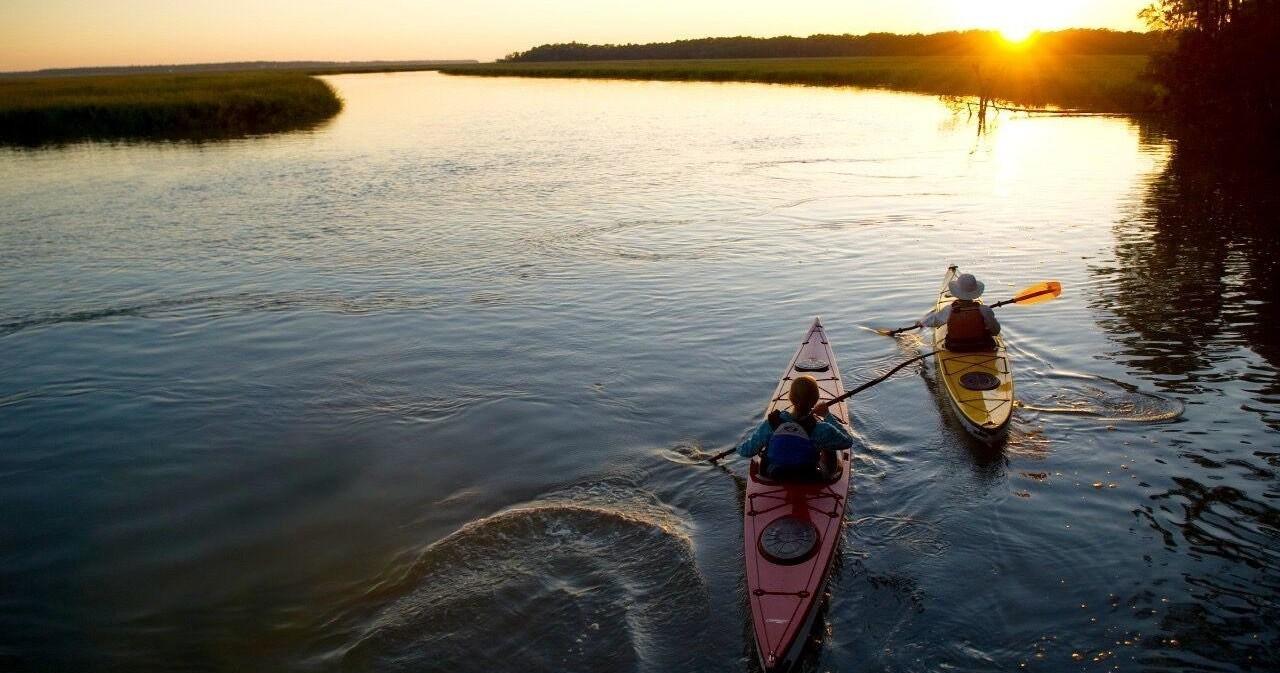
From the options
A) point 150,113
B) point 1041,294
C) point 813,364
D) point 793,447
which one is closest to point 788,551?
point 793,447

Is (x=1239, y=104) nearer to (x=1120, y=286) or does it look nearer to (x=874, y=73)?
(x=1120, y=286)

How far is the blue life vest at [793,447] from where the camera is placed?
730cm

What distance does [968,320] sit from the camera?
1055cm

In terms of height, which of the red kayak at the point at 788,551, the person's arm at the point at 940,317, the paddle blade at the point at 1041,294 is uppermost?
the paddle blade at the point at 1041,294

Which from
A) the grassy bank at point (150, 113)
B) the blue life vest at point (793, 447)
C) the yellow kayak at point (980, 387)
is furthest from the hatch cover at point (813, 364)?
the grassy bank at point (150, 113)

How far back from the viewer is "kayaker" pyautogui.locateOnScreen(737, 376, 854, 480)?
730 cm

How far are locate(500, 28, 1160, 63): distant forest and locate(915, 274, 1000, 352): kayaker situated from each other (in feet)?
255

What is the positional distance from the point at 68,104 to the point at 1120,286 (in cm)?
4699

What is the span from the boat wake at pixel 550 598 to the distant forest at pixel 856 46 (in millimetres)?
83143

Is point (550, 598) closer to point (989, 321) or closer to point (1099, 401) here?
point (989, 321)

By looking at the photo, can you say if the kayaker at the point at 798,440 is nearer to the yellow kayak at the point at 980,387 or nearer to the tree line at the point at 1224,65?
the yellow kayak at the point at 980,387

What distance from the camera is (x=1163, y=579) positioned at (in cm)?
676

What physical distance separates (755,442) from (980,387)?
3.59 m

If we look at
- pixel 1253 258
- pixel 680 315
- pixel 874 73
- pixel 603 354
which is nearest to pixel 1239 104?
pixel 1253 258
